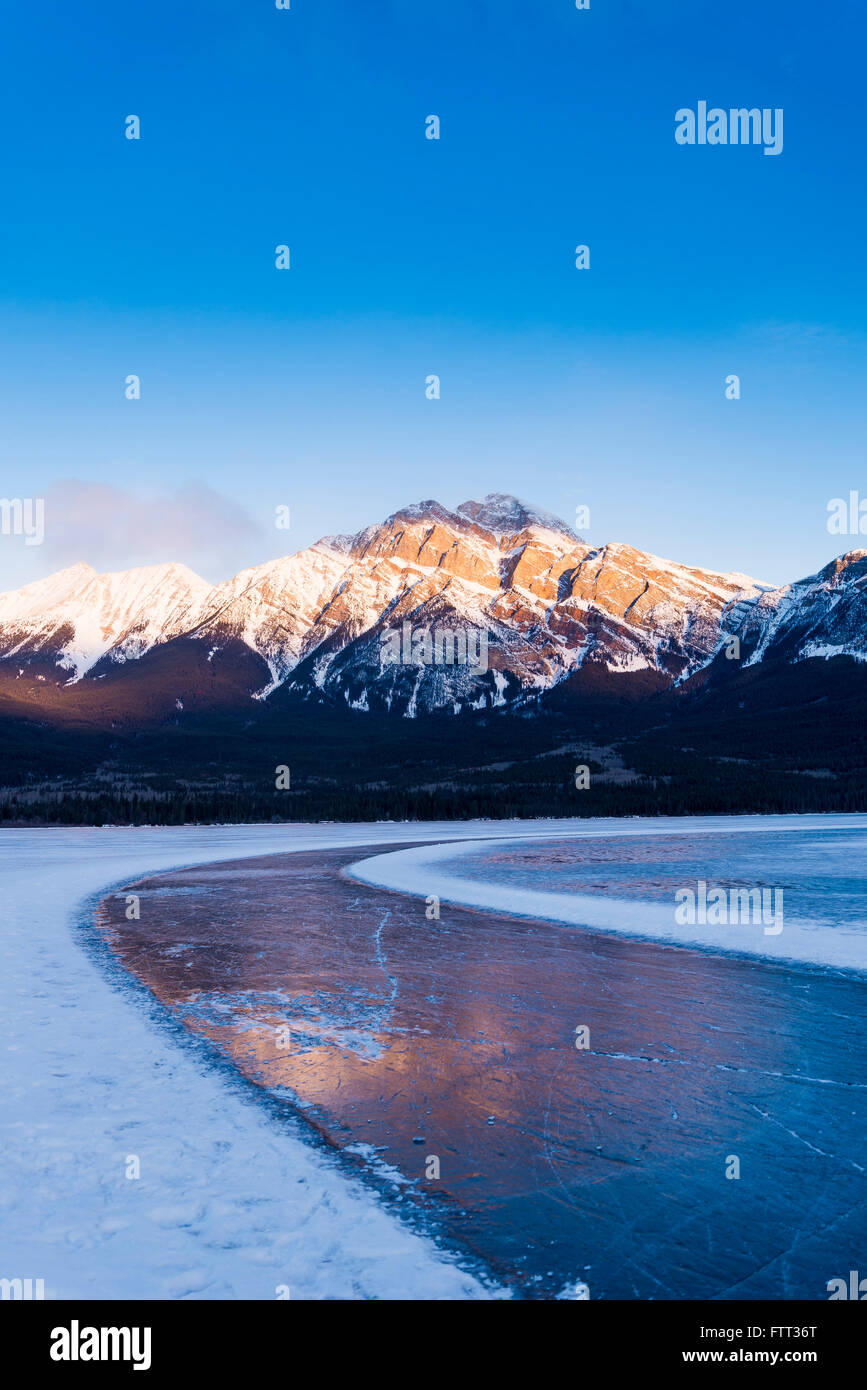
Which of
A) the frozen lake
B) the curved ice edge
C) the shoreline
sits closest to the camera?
the frozen lake

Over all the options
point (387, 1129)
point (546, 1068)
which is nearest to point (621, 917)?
point (546, 1068)

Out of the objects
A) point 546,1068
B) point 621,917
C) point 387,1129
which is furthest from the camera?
point 621,917

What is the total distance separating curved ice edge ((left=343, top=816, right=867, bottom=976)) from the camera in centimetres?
1789

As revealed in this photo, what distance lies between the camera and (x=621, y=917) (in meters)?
22.6

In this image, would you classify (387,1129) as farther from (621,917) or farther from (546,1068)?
(621,917)

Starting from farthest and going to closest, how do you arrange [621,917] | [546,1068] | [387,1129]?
[621,917] < [546,1068] < [387,1129]

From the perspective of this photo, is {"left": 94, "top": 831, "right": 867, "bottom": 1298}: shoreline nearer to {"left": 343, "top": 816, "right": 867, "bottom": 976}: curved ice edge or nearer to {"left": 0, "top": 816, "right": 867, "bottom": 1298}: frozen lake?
{"left": 0, "top": 816, "right": 867, "bottom": 1298}: frozen lake

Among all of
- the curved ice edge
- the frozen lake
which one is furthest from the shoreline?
the curved ice edge

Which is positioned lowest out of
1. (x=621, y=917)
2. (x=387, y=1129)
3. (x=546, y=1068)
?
(x=621, y=917)

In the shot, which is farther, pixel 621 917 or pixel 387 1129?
pixel 621 917

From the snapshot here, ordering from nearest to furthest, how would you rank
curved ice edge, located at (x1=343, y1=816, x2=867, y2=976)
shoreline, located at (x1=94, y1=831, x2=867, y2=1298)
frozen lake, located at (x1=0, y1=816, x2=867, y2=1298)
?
1. frozen lake, located at (x1=0, y1=816, x2=867, y2=1298)
2. shoreline, located at (x1=94, y1=831, x2=867, y2=1298)
3. curved ice edge, located at (x1=343, y1=816, x2=867, y2=976)

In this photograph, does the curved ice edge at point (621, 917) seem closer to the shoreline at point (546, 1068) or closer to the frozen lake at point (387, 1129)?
the frozen lake at point (387, 1129)
